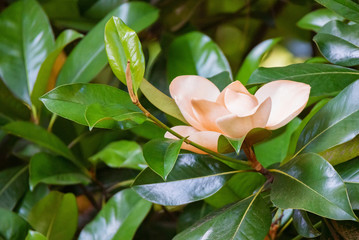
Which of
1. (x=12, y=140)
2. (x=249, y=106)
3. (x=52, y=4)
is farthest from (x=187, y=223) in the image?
(x=52, y=4)

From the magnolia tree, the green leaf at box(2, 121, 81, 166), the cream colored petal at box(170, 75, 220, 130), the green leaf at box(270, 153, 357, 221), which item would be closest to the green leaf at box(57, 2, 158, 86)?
the magnolia tree

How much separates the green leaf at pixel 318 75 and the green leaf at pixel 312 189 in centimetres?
12

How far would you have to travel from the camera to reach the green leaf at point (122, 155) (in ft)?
2.35

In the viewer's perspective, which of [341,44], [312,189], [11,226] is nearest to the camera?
[312,189]

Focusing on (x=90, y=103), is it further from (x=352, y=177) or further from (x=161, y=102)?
(x=352, y=177)

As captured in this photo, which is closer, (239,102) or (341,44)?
(239,102)

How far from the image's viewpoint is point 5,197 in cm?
82

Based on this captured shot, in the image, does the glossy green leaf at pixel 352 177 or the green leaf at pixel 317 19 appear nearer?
the glossy green leaf at pixel 352 177

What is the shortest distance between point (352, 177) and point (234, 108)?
0.47 feet

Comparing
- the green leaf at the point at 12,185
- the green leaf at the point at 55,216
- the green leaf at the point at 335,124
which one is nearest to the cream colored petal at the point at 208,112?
the green leaf at the point at 335,124

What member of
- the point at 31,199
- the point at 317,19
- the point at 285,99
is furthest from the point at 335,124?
the point at 31,199

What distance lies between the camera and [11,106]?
87 centimetres

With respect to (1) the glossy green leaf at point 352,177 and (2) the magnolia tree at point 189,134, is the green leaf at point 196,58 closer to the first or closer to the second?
(2) the magnolia tree at point 189,134

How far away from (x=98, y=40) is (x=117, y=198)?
0.30 metres
